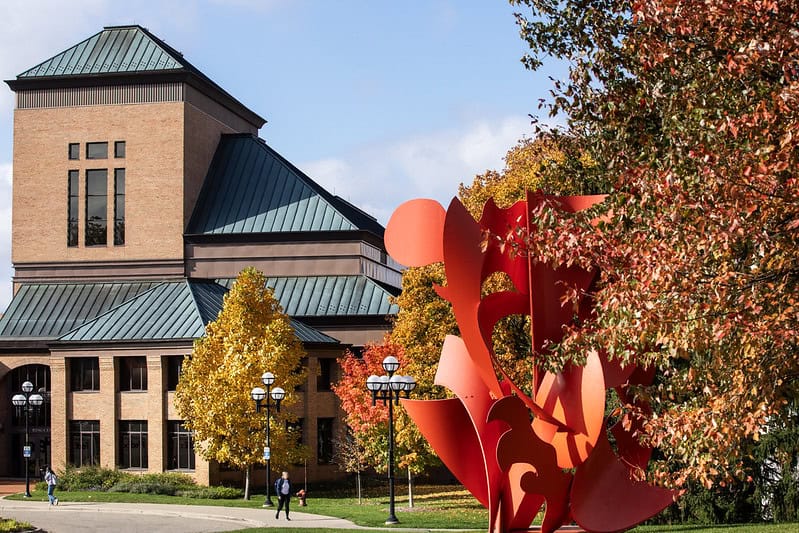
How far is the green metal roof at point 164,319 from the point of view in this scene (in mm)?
50812

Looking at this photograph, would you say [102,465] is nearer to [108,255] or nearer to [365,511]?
[108,255]

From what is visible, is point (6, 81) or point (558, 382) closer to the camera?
point (558, 382)

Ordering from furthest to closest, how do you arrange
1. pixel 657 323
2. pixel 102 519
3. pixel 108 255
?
pixel 108 255
pixel 102 519
pixel 657 323

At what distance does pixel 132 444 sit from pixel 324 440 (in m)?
8.93

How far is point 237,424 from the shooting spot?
42.9 metres

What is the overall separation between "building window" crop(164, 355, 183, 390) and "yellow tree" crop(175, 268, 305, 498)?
6029mm

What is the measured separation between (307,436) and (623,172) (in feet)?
136

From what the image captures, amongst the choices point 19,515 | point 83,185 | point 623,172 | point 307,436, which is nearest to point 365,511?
point 19,515

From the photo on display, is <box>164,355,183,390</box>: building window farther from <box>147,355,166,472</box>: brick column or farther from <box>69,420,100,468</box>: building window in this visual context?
<box>69,420,100,468</box>: building window

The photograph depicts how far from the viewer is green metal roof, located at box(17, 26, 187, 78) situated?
60.8m

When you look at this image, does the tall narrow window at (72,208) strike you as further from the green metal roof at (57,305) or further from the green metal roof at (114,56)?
the green metal roof at (114,56)

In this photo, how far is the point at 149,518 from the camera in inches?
1387

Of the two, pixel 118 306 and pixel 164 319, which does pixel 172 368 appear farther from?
pixel 118 306

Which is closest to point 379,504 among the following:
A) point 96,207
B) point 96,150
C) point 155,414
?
point 155,414
